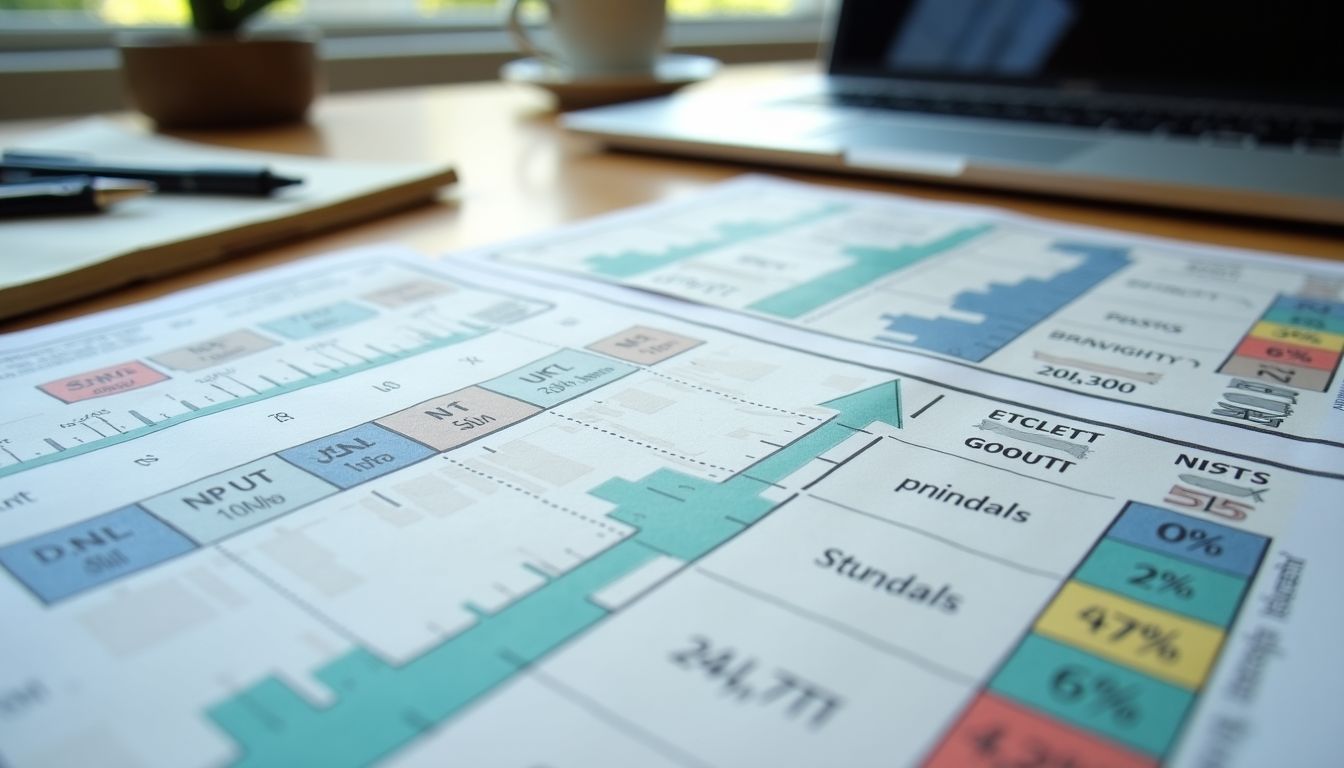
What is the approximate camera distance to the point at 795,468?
0.32 metres

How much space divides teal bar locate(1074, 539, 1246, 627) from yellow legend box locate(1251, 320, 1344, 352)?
23 centimetres

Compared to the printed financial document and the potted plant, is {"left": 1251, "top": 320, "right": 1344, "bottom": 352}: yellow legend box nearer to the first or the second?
the printed financial document

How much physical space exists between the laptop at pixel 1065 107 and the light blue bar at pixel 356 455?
0.48 metres

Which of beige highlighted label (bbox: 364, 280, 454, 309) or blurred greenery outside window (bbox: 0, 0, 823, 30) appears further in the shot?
blurred greenery outside window (bbox: 0, 0, 823, 30)

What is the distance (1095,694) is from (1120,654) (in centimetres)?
2

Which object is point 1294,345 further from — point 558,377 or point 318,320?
point 318,320

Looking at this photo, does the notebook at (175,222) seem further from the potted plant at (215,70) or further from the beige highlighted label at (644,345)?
the beige highlighted label at (644,345)

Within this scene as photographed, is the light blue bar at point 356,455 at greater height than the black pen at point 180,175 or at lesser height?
lesser

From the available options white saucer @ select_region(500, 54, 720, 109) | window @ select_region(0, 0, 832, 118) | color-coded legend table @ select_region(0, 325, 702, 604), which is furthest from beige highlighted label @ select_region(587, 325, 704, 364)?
window @ select_region(0, 0, 832, 118)

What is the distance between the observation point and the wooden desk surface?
590 mm

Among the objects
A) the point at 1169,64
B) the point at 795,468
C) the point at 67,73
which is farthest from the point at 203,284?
the point at 67,73

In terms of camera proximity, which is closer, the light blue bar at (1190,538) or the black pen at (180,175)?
the light blue bar at (1190,538)

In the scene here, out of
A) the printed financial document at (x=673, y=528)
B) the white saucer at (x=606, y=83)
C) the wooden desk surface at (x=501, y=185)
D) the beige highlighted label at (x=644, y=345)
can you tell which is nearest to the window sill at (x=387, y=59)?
the wooden desk surface at (x=501, y=185)

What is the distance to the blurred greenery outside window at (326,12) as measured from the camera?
1459 millimetres
